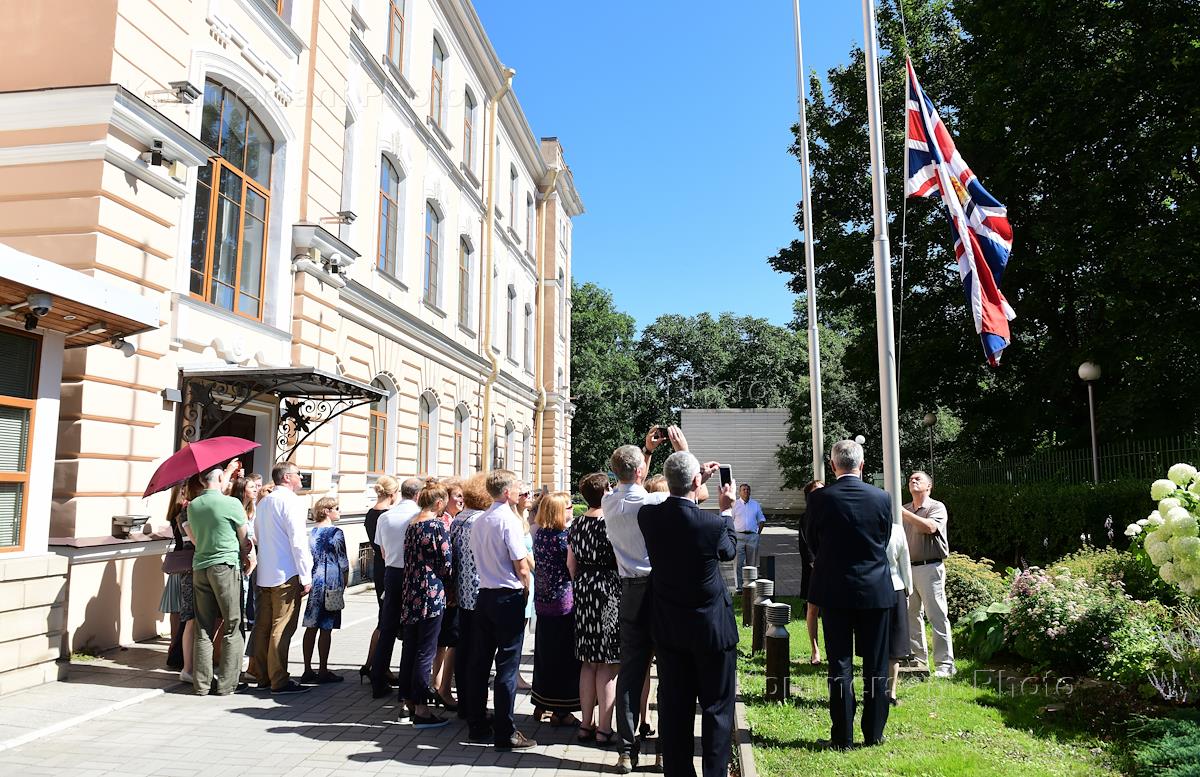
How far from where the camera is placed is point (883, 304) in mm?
8164

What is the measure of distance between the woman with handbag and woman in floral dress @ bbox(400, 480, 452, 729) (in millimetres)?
1295

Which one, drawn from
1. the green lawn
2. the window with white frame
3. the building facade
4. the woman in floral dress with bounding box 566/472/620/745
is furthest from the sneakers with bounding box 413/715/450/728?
the window with white frame

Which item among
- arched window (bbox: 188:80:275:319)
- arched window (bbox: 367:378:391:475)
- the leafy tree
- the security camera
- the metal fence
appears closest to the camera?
the security camera

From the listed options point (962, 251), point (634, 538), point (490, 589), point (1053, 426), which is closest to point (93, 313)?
point (490, 589)

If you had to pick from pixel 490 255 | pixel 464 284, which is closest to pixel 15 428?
pixel 464 284

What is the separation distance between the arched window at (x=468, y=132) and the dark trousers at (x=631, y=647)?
19180 mm

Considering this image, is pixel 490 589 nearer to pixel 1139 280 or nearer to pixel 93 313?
pixel 93 313

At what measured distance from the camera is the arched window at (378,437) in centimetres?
1639

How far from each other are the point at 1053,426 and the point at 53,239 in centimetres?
2062

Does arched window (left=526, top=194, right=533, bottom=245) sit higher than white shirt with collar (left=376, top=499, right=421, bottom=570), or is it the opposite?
arched window (left=526, top=194, right=533, bottom=245)

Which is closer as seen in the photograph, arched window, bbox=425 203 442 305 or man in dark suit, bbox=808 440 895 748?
man in dark suit, bbox=808 440 895 748

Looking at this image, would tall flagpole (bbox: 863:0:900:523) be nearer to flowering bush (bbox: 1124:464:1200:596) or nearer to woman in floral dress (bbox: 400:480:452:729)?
flowering bush (bbox: 1124:464:1200:596)

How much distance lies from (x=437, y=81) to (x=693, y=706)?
1905 centimetres

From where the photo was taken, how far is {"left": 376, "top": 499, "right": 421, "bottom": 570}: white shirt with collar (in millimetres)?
6914
